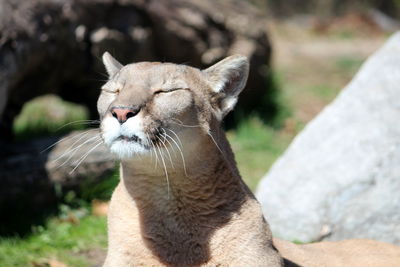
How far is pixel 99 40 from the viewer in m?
7.86

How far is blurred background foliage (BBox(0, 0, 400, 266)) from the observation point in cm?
588

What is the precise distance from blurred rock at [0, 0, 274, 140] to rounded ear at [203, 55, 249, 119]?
107 inches

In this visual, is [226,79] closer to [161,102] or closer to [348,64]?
[161,102]

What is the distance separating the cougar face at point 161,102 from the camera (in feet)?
11.6

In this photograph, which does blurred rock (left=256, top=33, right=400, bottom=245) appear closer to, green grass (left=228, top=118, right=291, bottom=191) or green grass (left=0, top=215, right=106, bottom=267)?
green grass (left=0, top=215, right=106, bottom=267)

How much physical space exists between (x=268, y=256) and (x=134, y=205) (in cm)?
87

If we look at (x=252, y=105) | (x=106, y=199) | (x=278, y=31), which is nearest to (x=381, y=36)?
(x=278, y=31)

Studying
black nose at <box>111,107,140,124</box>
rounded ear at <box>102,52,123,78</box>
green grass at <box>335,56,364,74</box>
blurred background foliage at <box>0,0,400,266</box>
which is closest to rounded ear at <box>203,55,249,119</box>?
rounded ear at <box>102,52,123,78</box>

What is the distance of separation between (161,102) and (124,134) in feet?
1.09

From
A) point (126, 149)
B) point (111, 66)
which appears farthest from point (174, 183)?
point (111, 66)

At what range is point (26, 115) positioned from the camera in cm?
1000

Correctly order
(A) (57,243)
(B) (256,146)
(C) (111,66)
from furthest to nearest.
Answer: (B) (256,146), (A) (57,243), (C) (111,66)

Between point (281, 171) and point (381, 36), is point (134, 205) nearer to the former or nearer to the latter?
point (281, 171)

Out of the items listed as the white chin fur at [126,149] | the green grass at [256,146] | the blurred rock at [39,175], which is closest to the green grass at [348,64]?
the green grass at [256,146]
